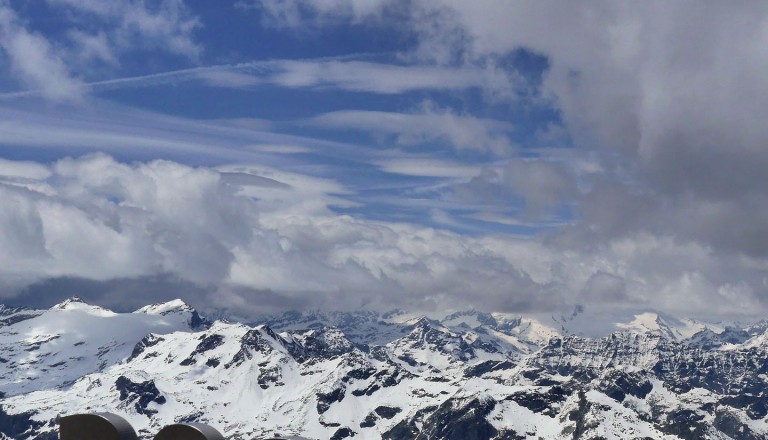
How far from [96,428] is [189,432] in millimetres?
3070

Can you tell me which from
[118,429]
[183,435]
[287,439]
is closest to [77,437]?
[118,429]

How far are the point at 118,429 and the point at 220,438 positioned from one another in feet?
9.99

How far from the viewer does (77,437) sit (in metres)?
23.1

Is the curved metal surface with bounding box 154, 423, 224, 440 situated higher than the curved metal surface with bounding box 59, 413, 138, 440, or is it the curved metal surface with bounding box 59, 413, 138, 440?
the curved metal surface with bounding box 154, 423, 224, 440

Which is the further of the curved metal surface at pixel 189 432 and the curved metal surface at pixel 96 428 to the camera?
the curved metal surface at pixel 96 428

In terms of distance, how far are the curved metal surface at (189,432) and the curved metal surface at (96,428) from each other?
0.84m

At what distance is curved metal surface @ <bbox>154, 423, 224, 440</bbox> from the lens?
68.5ft

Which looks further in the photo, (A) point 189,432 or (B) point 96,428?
(B) point 96,428

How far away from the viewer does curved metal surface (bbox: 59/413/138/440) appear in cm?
2200

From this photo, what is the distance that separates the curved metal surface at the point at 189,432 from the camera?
2088cm

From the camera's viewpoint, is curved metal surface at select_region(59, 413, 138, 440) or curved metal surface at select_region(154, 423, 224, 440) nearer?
curved metal surface at select_region(154, 423, 224, 440)

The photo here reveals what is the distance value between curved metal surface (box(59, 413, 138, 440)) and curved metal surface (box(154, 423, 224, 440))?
33.2 inches

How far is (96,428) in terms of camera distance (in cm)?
2270

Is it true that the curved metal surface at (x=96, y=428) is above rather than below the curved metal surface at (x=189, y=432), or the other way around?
below
